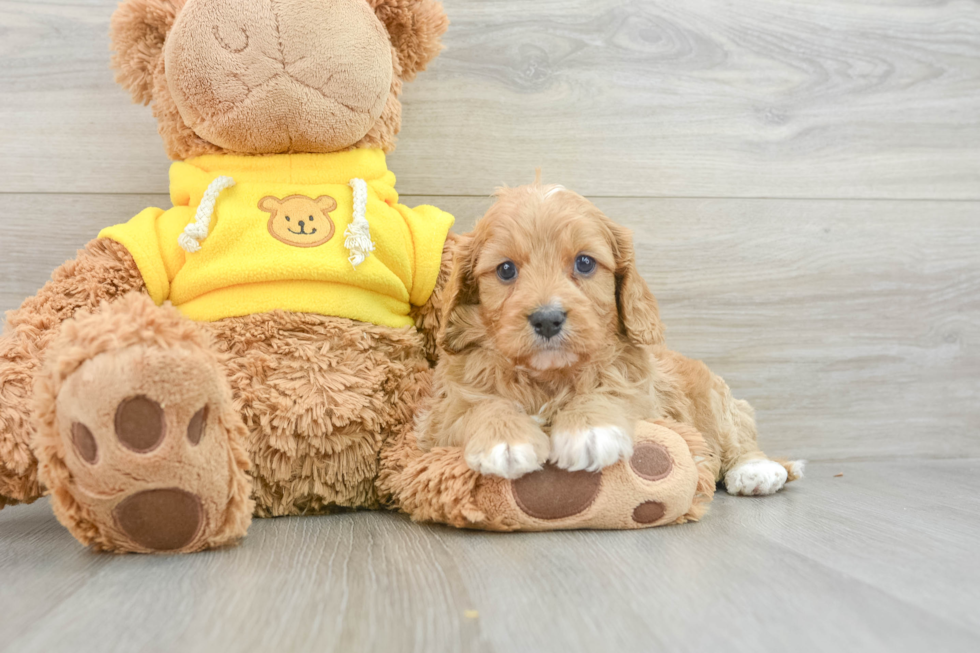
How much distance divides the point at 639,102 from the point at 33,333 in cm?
159

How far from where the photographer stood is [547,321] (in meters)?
1.27

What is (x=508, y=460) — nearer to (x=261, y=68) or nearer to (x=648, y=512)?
(x=648, y=512)

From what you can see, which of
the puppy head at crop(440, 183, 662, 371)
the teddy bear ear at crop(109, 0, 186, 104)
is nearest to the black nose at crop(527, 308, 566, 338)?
the puppy head at crop(440, 183, 662, 371)

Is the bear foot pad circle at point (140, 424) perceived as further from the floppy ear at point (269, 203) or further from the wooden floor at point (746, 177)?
the floppy ear at point (269, 203)

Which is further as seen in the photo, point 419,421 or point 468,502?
point 419,421

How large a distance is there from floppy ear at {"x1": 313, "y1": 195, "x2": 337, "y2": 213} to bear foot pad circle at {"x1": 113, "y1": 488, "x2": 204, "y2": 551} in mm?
665

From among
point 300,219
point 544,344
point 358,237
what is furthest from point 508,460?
point 300,219

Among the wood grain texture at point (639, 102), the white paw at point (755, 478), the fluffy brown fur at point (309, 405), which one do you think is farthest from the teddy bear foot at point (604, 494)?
the wood grain texture at point (639, 102)

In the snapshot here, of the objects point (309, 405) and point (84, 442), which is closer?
point (84, 442)

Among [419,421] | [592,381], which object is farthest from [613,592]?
[419,421]

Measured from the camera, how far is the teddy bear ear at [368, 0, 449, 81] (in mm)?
1568

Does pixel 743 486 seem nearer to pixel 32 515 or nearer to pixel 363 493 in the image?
pixel 363 493

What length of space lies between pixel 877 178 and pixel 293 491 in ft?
6.15

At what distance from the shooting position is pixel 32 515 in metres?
1.52
